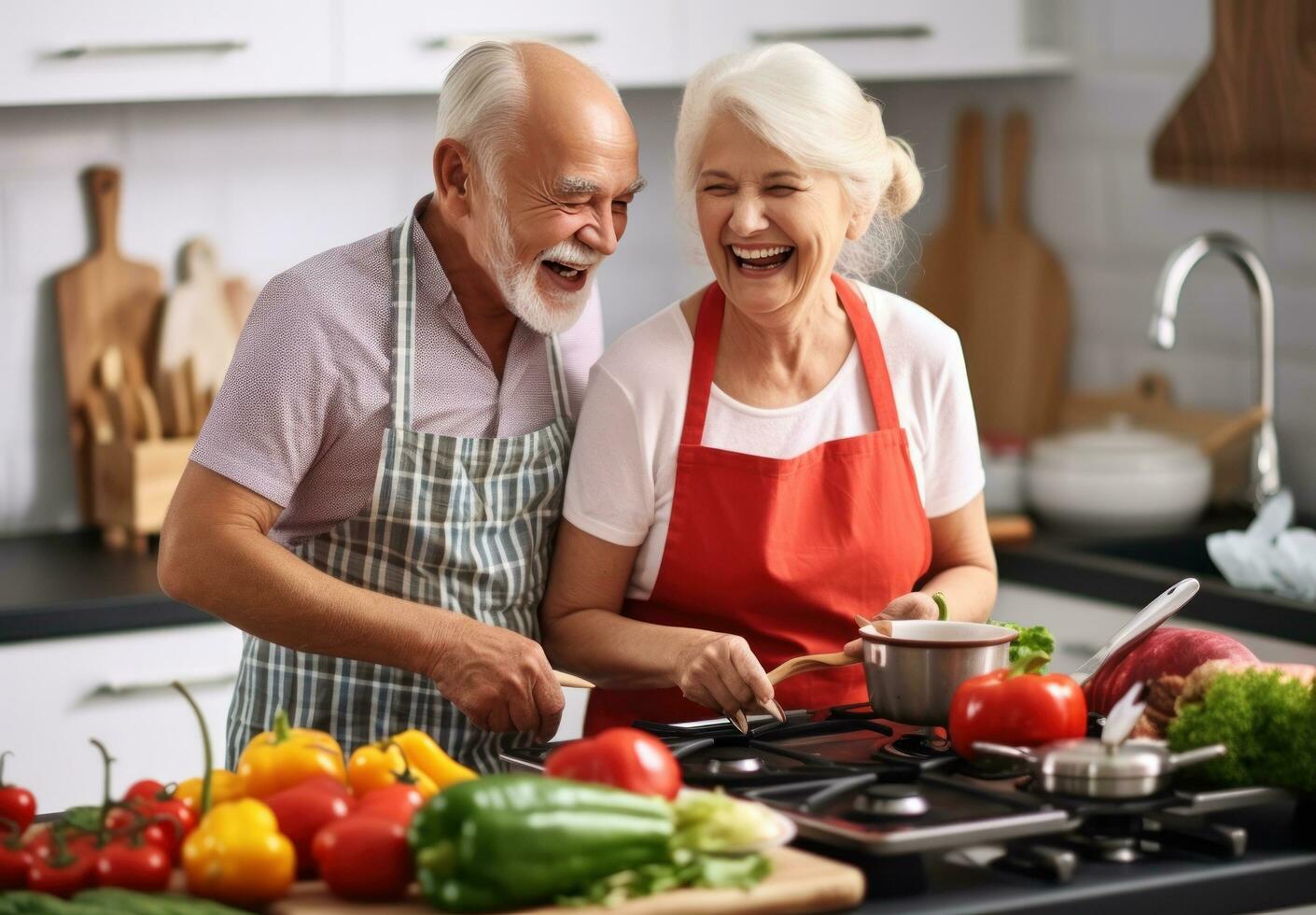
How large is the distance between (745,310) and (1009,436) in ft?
4.99

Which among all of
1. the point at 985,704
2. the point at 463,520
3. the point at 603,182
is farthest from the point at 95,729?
the point at 985,704

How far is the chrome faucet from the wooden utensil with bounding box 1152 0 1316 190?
12cm

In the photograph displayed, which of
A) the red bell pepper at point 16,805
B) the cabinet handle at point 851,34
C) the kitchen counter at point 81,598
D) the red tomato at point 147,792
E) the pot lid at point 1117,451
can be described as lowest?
the kitchen counter at point 81,598

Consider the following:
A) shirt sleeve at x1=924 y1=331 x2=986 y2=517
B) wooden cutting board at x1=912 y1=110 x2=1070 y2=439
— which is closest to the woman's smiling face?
shirt sleeve at x1=924 y1=331 x2=986 y2=517

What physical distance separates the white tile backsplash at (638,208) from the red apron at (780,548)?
3.28 feet

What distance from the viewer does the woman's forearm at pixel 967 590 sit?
1988 millimetres

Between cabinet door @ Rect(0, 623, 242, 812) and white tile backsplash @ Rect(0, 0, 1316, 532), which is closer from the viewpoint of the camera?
cabinet door @ Rect(0, 623, 242, 812)

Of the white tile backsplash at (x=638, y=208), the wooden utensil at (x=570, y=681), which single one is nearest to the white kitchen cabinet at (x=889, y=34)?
the white tile backsplash at (x=638, y=208)

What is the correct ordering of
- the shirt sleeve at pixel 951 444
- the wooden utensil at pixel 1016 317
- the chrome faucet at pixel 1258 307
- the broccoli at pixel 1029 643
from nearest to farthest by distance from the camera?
the broccoli at pixel 1029 643
the shirt sleeve at pixel 951 444
the chrome faucet at pixel 1258 307
the wooden utensil at pixel 1016 317

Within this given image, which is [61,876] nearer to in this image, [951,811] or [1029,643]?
[951,811]

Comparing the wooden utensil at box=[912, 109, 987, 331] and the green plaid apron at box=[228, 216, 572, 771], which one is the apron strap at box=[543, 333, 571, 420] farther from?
the wooden utensil at box=[912, 109, 987, 331]

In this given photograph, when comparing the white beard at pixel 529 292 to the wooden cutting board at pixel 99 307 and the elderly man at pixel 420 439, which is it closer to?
the elderly man at pixel 420 439

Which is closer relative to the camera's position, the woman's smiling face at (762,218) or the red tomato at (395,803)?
the red tomato at (395,803)

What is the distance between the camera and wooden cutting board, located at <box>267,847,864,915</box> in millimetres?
1196
